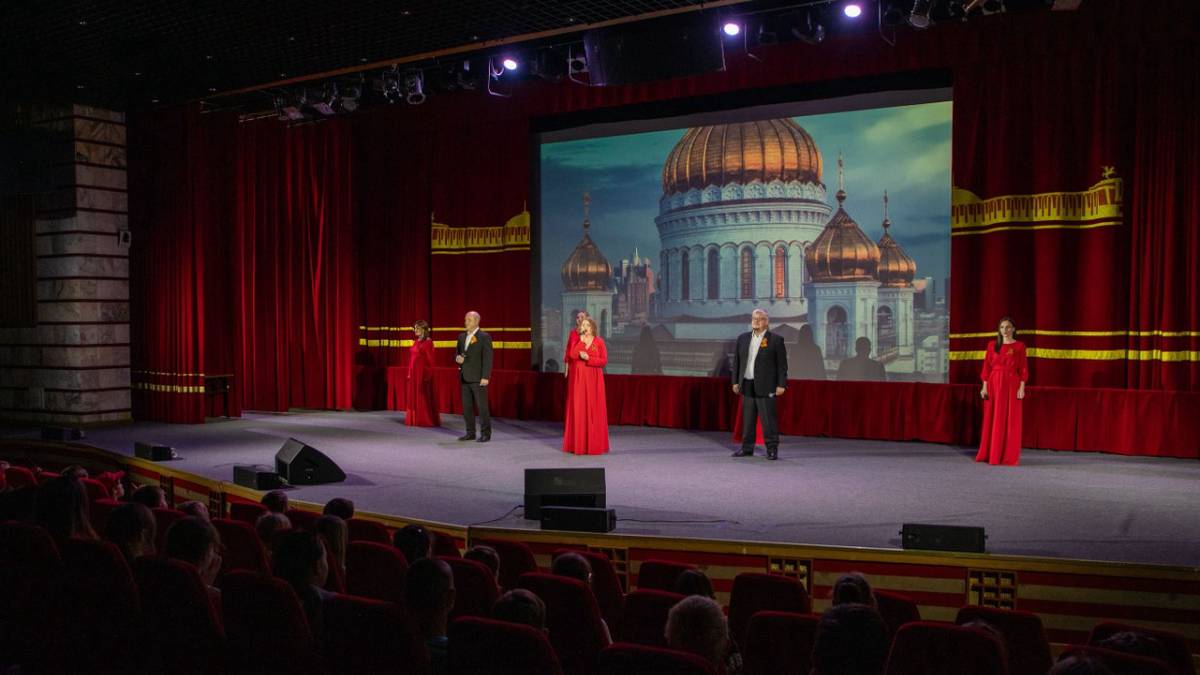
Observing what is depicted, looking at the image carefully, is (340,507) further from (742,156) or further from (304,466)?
(742,156)

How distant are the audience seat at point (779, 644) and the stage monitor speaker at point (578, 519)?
2.61 m

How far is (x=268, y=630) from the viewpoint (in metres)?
2.88

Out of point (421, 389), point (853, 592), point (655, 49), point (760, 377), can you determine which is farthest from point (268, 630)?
point (421, 389)

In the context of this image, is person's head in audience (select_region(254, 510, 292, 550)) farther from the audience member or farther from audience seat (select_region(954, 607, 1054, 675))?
audience seat (select_region(954, 607, 1054, 675))

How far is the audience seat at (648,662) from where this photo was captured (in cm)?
218

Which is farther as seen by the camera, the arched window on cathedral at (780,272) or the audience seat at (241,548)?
the arched window on cathedral at (780,272)

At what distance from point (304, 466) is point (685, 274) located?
545cm

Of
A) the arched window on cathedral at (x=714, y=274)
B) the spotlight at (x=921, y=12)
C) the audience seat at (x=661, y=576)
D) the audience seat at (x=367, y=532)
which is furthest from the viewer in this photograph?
the arched window on cathedral at (x=714, y=274)

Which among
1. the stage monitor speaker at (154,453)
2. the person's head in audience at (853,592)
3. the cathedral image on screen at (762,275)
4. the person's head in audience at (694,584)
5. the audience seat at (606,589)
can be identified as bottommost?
the stage monitor speaker at (154,453)

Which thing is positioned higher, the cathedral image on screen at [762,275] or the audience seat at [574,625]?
the cathedral image on screen at [762,275]

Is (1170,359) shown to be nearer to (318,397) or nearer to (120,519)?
(120,519)

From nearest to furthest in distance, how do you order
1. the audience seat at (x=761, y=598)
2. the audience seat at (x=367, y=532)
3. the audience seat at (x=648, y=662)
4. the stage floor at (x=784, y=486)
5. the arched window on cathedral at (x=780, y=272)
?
the audience seat at (x=648, y=662)
the audience seat at (x=761, y=598)
the audience seat at (x=367, y=532)
the stage floor at (x=784, y=486)
the arched window on cathedral at (x=780, y=272)

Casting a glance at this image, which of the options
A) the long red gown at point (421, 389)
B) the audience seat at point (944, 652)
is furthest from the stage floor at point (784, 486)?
the audience seat at point (944, 652)

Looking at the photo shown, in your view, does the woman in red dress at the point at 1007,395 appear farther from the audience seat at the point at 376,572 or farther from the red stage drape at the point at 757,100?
the audience seat at the point at 376,572
